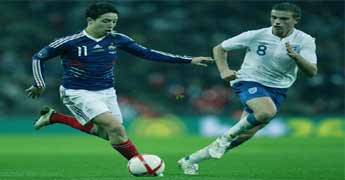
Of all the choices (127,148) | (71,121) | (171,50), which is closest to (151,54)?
(127,148)

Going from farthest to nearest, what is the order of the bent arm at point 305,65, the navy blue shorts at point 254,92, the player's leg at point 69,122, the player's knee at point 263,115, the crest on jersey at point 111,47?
the player's leg at point 69,122, the navy blue shorts at point 254,92, the crest on jersey at point 111,47, the player's knee at point 263,115, the bent arm at point 305,65

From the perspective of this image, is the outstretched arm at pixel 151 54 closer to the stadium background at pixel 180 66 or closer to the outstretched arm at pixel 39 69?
the outstretched arm at pixel 39 69

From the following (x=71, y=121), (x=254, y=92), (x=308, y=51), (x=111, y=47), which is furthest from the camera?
(x=71, y=121)

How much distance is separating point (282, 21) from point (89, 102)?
2434mm

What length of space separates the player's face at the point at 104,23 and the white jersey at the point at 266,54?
1390 mm

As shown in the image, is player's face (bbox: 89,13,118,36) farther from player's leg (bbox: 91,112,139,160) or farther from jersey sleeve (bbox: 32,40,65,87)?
player's leg (bbox: 91,112,139,160)

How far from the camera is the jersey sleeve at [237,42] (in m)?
10.2

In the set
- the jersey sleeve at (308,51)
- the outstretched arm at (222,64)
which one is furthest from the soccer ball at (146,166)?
the jersey sleeve at (308,51)

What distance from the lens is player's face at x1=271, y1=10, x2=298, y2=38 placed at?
32.9 feet

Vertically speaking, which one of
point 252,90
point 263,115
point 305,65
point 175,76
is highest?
point 305,65

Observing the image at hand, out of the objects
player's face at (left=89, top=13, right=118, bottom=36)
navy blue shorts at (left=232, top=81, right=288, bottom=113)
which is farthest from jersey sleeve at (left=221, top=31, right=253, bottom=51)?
player's face at (left=89, top=13, right=118, bottom=36)

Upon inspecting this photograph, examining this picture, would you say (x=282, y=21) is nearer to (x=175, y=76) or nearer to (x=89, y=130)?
Result: (x=89, y=130)

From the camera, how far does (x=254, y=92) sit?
10203 millimetres

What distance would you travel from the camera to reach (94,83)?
9.84 m
